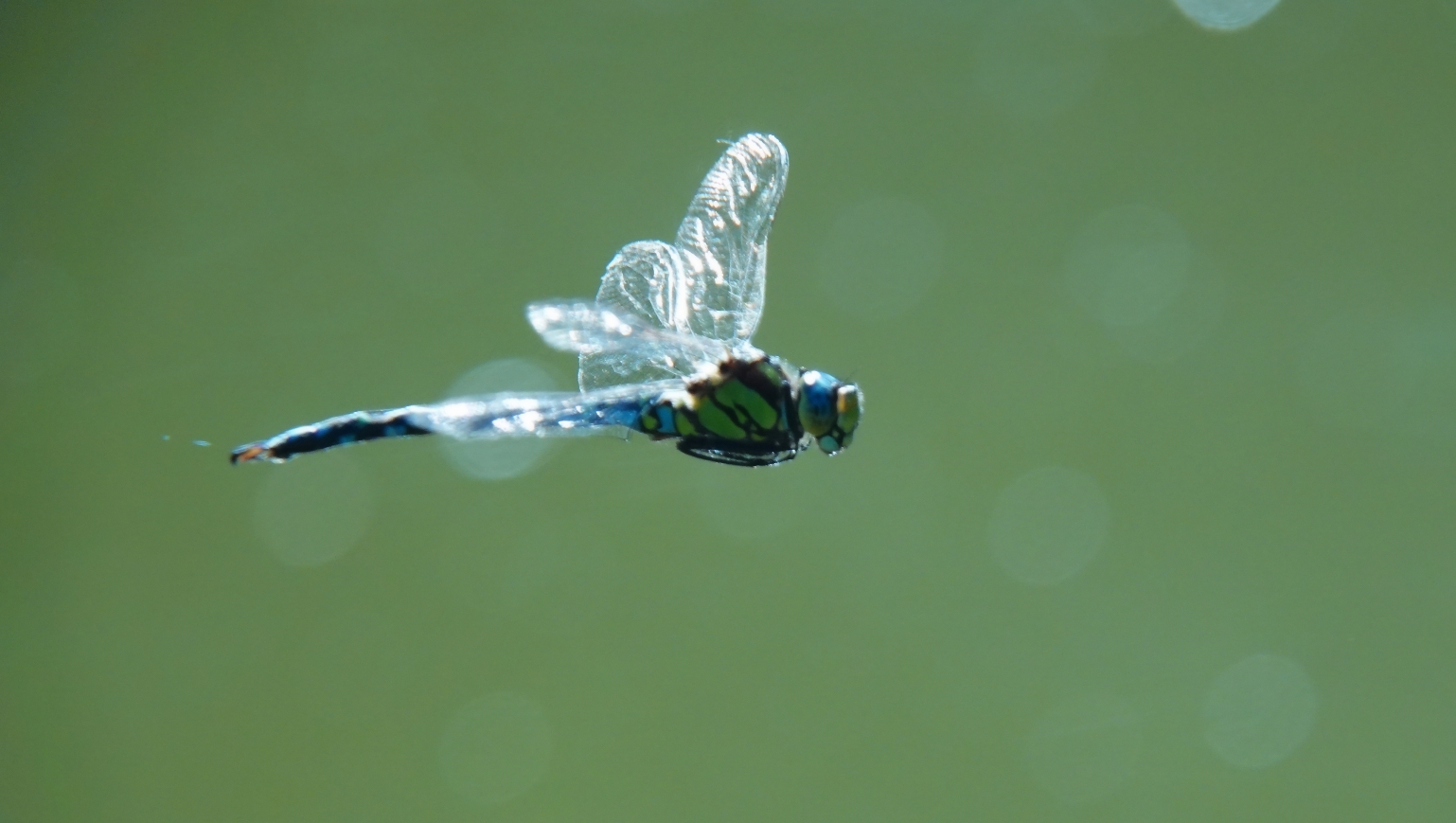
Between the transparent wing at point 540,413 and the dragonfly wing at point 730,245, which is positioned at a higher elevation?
the dragonfly wing at point 730,245

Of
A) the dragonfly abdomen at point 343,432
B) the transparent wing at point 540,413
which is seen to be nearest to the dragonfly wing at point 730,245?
the transparent wing at point 540,413

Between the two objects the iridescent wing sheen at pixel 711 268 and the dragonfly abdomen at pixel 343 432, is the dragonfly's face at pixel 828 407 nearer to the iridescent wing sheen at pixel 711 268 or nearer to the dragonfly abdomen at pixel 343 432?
the iridescent wing sheen at pixel 711 268

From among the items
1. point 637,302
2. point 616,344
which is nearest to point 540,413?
point 616,344

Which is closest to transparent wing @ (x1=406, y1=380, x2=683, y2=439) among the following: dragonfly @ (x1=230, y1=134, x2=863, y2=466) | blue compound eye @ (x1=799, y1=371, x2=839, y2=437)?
dragonfly @ (x1=230, y1=134, x2=863, y2=466)

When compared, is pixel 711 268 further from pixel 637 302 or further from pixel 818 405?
pixel 818 405

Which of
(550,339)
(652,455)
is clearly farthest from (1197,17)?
(550,339)

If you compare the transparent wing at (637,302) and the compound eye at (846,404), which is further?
the transparent wing at (637,302)

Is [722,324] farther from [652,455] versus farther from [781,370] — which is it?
[652,455]

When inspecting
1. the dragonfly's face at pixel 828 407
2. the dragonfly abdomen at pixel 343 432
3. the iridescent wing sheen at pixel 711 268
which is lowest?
the dragonfly's face at pixel 828 407

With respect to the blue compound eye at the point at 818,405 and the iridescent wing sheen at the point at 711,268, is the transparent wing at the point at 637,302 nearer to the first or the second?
the iridescent wing sheen at the point at 711,268
